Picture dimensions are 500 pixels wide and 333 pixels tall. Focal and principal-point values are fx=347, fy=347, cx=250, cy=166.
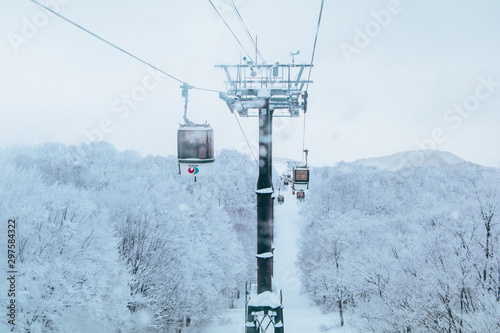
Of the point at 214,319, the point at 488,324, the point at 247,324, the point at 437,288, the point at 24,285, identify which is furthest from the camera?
the point at 214,319

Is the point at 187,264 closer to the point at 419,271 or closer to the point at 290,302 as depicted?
the point at 419,271

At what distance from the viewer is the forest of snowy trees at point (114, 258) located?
46.5 ft

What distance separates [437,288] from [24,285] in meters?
16.8

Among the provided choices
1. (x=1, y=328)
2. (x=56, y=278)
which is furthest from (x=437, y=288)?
(x=1, y=328)

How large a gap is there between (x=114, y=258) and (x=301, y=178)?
33.1 feet

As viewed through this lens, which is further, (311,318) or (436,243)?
(311,318)

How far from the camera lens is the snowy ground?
25.1m

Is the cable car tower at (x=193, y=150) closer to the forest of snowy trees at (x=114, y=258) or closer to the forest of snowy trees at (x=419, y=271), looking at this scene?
the forest of snowy trees at (x=114, y=258)

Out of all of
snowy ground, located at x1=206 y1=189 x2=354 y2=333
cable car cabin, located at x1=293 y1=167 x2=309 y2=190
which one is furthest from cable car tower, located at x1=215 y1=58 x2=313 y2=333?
cable car cabin, located at x1=293 y1=167 x2=309 y2=190

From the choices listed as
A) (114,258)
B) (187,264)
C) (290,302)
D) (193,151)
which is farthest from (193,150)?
(290,302)

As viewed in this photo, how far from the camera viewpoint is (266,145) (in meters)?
7.95

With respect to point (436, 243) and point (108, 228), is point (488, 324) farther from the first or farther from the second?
point (108, 228)

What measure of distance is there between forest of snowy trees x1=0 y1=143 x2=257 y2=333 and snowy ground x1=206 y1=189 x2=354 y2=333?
2128 millimetres

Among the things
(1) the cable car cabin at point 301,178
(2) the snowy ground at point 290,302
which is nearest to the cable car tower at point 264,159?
(2) the snowy ground at point 290,302
